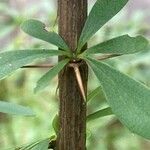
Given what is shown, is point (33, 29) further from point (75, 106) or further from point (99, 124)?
point (99, 124)

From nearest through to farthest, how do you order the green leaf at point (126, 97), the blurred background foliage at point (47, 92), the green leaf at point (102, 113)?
1. the green leaf at point (126, 97)
2. the green leaf at point (102, 113)
3. the blurred background foliage at point (47, 92)

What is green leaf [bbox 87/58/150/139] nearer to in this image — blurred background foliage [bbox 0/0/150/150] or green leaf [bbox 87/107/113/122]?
green leaf [bbox 87/107/113/122]

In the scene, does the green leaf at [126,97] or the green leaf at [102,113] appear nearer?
the green leaf at [126,97]

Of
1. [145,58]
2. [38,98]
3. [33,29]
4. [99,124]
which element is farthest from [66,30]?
[38,98]

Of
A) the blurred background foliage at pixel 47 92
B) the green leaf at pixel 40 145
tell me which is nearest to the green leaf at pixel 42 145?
the green leaf at pixel 40 145

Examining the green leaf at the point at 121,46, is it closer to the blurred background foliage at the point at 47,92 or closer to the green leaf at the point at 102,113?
the green leaf at the point at 102,113

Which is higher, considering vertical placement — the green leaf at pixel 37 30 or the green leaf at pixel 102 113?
A: the green leaf at pixel 37 30

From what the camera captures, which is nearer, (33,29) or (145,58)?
(33,29)
